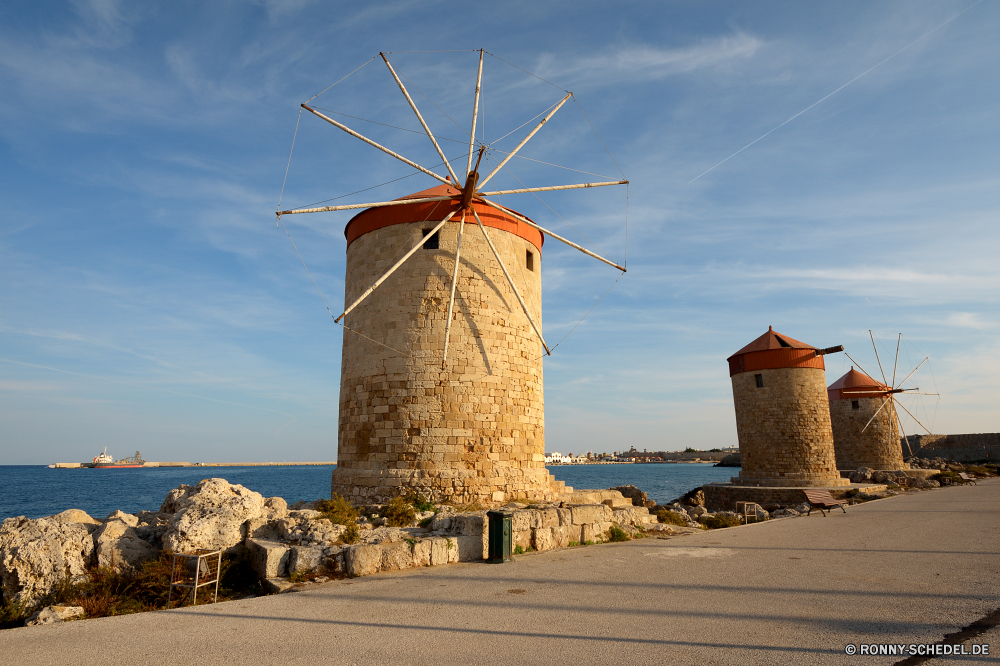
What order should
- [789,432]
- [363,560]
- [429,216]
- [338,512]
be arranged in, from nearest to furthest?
[363,560] → [338,512] → [429,216] → [789,432]

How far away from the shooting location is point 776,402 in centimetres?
2516

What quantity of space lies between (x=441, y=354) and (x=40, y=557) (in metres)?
6.66

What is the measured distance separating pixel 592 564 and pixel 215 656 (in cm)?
482

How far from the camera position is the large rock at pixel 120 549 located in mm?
7086

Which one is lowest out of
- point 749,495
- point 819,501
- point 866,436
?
point 749,495

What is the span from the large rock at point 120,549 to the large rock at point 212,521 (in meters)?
0.42

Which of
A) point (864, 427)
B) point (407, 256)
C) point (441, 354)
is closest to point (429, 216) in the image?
point (407, 256)

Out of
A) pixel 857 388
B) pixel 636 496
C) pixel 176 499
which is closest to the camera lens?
pixel 176 499

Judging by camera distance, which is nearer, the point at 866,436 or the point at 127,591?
the point at 127,591

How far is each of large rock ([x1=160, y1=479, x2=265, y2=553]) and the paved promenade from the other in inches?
71.9

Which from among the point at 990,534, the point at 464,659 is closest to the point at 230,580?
the point at 464,659

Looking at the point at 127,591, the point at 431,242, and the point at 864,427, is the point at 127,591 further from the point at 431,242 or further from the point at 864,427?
the point at 864,427

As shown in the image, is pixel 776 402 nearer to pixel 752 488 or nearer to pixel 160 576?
pixel 752 488

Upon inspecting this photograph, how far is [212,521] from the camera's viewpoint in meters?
7.47
